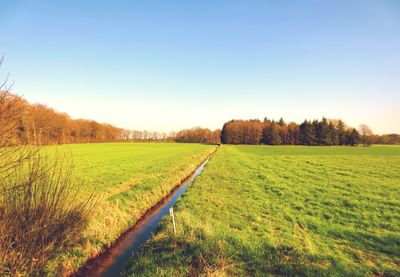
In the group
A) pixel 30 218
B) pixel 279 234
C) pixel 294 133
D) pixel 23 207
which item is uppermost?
pixel 294 133

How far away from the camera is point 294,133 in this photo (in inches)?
4550

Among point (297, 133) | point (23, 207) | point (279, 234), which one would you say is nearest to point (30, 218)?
point (23, 207)

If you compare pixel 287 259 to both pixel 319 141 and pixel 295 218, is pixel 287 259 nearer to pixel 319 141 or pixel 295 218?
pixel 295 218

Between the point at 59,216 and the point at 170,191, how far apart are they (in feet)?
41.3

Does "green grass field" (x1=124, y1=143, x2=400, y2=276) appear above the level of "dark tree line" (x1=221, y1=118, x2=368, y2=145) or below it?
below

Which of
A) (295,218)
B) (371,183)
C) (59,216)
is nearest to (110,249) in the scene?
(59,216)

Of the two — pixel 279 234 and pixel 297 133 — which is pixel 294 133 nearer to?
pixel 297 133

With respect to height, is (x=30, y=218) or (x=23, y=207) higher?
(x=23, y=207)

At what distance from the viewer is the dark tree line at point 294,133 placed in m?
109

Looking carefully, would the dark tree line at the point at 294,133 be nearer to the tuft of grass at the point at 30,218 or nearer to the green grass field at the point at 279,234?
the green grass field at the point at 279,234

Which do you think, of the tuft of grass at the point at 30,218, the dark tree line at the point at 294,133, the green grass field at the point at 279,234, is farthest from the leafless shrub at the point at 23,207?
the dark tree line at the point at 294,133

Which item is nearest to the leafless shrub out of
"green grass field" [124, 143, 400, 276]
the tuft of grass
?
the tuft of grass

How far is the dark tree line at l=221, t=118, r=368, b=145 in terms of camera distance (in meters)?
109

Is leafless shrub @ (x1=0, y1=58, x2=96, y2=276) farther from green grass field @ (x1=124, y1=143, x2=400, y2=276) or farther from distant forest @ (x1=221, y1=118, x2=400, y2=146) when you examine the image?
distant forest @ (x1=221, y1=118, x2=400, y2=146)
